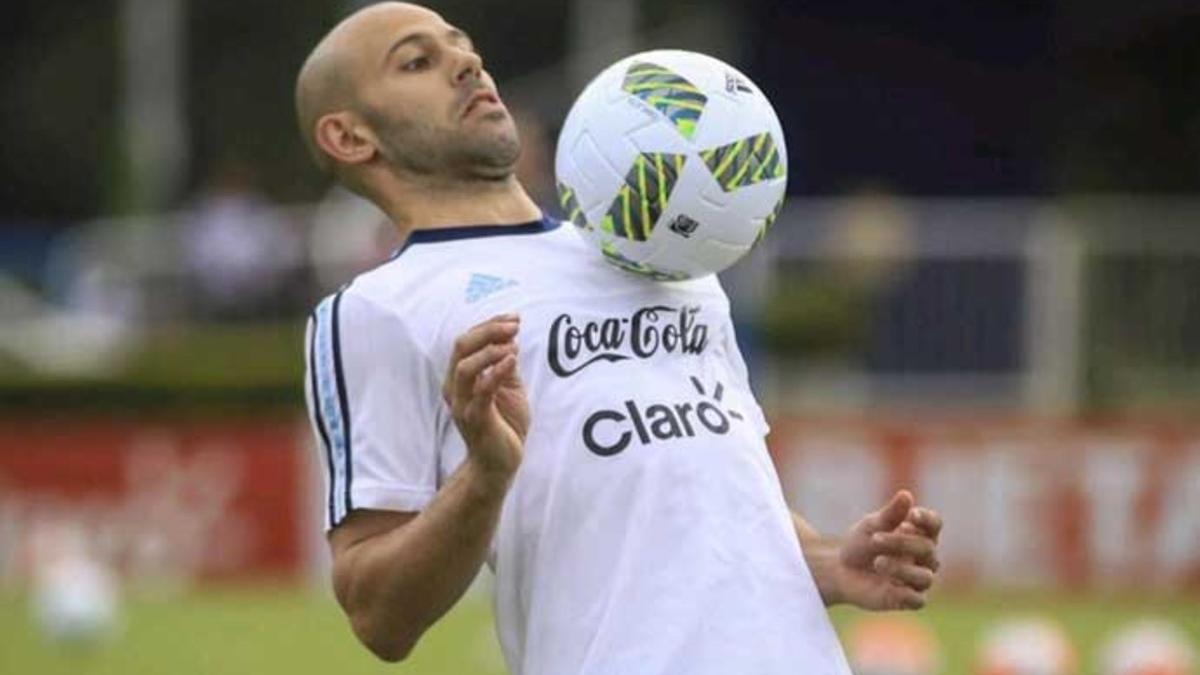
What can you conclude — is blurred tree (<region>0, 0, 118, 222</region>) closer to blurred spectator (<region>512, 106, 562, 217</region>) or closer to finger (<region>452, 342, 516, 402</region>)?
blurred spectator (<region>512, 106, 562, 217</region>)

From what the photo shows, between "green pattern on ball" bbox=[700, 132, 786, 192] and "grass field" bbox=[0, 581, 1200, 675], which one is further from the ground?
"green pattern on ball" bbox=[700, 132, 786, 192]

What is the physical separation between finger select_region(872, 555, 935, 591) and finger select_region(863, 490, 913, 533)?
5cm

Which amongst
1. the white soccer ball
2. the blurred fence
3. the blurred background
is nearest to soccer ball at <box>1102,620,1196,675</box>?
the blurred background

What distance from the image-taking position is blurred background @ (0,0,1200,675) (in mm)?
15961

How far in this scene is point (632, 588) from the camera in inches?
232

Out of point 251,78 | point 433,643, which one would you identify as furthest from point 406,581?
point 251,78

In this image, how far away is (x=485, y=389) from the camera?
5.59 meters

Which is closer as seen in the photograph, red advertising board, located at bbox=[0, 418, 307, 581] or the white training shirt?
the white training shirt

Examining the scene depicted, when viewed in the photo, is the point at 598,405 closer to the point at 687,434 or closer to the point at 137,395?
the point at 687,434

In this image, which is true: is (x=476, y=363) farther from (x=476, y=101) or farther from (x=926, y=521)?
(x=926, y=521)

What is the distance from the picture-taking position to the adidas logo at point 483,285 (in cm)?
604

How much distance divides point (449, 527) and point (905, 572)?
2.79 feet

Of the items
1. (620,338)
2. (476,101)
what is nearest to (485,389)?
(620,338)

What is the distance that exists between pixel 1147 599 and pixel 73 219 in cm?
2022
